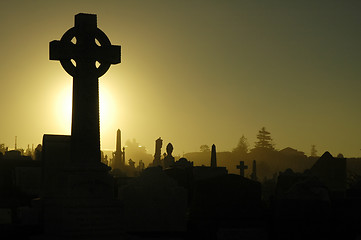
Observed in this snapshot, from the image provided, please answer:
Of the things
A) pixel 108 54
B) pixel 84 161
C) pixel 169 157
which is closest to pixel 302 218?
pixel 84 161

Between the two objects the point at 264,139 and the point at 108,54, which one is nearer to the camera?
the point at 108,54

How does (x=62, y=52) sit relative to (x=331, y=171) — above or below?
above

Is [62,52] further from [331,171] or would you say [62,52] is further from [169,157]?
[169,157]

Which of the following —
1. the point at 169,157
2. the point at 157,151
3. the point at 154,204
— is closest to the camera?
the point at 154,204

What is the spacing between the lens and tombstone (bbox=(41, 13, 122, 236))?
42.8 feet

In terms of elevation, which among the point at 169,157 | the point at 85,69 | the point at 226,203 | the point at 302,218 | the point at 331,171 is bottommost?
the point at 302,218

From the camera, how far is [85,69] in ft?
45.4

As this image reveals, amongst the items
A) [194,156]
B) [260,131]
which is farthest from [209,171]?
[194,156]

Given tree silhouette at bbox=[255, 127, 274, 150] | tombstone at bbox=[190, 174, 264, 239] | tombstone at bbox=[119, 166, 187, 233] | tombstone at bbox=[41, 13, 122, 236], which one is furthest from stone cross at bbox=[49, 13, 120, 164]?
tree silhouette at bbox=[255, 127, 274, 150]

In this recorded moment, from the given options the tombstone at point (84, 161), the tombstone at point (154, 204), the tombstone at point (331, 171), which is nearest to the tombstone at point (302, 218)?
the tombstone at point (154, 204)

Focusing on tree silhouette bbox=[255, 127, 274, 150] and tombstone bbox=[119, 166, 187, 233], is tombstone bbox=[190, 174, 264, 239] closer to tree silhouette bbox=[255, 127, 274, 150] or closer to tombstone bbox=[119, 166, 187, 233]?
tombstone bbox=[119, 166, 187, 233]

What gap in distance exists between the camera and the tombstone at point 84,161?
13.1 meters

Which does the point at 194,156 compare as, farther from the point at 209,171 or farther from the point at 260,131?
the point at 209,171

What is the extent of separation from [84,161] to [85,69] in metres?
2.08
